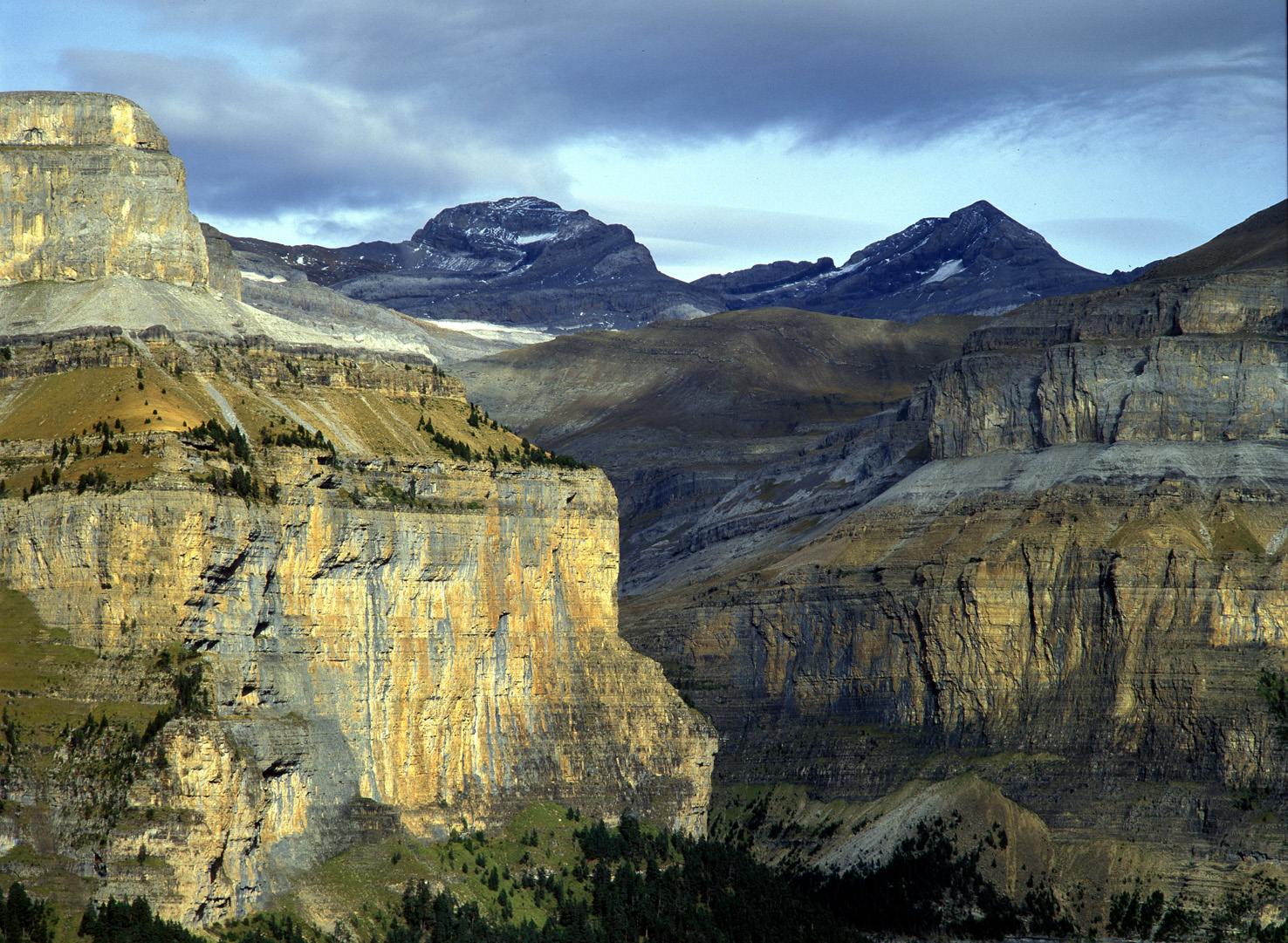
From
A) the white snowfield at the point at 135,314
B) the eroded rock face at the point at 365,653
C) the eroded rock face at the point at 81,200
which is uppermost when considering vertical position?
the eroded rock face at the point at 81,200

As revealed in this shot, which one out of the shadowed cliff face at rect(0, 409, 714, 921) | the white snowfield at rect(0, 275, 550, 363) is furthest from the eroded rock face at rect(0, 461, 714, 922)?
the white snowfield at rect(0, 275, 550, 363)

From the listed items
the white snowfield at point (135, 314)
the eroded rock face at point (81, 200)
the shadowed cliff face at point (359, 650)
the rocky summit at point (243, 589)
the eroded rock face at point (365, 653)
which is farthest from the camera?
the eroded rock face at point (81, 200)

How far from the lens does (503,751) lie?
135m

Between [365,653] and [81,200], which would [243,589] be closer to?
[365,653]

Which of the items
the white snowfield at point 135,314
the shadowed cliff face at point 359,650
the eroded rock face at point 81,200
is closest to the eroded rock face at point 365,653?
the shadowed cliff face at point 359,650

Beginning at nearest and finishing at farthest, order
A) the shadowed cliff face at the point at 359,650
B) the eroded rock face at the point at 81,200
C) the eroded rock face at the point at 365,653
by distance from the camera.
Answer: the shadowed cliff face at the point at 359,650 → the eroded rock face at the point at 365,653 → the eroded rock face at the point at 81,200

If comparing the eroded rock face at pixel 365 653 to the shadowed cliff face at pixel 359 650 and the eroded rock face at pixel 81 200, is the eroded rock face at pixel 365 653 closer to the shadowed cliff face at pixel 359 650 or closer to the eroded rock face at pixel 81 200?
the shadowed cliff face at pixel 359 650

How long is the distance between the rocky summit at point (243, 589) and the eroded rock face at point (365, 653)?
0.17 metres

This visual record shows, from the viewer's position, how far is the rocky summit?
344 feet

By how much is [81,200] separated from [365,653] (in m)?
40.0

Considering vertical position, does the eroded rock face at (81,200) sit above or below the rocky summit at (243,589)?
above

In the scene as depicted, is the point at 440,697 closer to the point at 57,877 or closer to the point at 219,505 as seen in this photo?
the point at 219,505

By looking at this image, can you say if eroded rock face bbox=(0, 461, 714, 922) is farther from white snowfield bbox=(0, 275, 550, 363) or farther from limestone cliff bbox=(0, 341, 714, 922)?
white snowfield bbox=(0, 275, 550, 363)

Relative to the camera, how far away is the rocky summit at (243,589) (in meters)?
105
